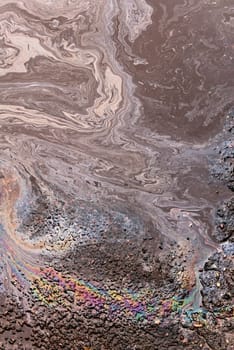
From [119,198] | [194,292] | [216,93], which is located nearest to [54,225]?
[119,198]

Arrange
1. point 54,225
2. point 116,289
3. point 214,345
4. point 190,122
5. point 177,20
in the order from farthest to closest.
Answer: point 177,20, point 190,122, point 54,225, point 116,289, point 214,345

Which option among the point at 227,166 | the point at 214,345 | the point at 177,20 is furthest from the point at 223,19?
the point at 214,345

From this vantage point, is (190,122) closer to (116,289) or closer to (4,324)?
(116,289)

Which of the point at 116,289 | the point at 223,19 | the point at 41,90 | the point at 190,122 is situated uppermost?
the point at 223,19

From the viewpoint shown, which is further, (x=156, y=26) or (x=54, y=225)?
(x=156, y=26)

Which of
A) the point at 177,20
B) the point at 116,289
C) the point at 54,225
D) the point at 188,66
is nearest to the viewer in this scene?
the point at 116,289

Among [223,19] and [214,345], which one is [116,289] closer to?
[214,345]

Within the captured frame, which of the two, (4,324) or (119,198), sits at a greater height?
(119,198)
